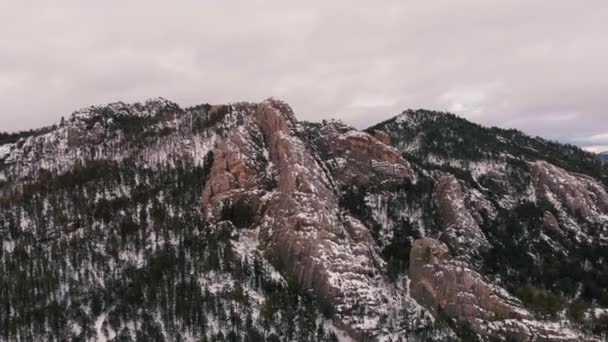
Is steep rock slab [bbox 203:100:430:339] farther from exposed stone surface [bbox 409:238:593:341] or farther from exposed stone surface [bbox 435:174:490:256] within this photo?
exposed stone surface [bbox 435:174:490:256]

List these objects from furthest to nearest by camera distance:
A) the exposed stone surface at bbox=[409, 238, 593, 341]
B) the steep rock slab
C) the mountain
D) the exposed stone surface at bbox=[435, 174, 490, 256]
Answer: the exposed stone surface at bbox=[435, 174, 490, 256] → the steep rock slab → the exposed stone surface at bbox=[409, 238, 593, 341] → the mountain

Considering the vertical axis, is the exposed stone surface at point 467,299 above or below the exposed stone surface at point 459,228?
below

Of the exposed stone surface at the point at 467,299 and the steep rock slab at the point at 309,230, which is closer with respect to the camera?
the exposed stone surface at the point at 467,299

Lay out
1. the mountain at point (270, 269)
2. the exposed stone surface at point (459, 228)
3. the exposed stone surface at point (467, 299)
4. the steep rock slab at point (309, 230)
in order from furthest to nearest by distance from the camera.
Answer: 1. the exposed stone surface at point (459, 228)
2. the steep rock slab at point (309, 230)
3. the exposed stone surface at point (467, 299)
4. the mountain at point (270, 269)

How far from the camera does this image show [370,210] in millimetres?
198500

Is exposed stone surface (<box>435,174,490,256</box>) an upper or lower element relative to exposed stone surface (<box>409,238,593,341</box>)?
upper

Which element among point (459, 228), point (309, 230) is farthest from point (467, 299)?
point (309, 230)

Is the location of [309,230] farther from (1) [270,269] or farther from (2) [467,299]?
(2) [467,299]

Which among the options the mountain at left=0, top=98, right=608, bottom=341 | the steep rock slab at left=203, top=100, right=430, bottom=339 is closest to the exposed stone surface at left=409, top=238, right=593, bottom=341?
the mountain at left=0, top=98, right=608, bottom=341

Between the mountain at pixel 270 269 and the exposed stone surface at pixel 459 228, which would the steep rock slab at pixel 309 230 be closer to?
the mountain at pixel 270 269

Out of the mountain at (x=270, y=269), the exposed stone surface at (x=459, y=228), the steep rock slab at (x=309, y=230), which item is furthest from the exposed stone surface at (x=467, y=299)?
the exposed stone surface at (x=459, y=228)

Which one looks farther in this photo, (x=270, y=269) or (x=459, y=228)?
(x=459, y=228)

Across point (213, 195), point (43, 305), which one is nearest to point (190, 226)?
point (213, 195)

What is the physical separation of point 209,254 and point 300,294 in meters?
30.5
